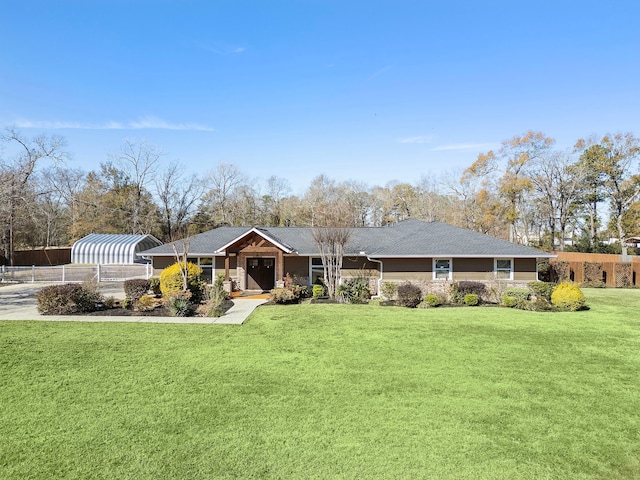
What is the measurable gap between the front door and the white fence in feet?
29.5

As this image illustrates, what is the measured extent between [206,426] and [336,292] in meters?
12.7

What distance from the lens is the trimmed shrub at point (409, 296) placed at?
16234 mm

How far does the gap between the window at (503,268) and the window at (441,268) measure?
221cm

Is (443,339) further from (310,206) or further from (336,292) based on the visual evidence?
(310,206)

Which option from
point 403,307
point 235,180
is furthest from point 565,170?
point 235,180

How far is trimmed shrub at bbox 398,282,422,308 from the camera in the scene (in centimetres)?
1623

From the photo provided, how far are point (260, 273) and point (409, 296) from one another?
8.39m

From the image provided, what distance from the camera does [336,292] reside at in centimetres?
1808

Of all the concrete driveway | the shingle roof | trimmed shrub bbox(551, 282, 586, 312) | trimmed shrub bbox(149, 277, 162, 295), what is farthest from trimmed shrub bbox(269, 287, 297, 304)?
trimmed shrub bbox(551, 282, 586, 312)

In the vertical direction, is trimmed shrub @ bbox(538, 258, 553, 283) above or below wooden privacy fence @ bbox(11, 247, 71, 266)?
below

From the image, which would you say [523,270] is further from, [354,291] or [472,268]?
[354,291]

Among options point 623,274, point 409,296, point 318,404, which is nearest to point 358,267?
point 409,296

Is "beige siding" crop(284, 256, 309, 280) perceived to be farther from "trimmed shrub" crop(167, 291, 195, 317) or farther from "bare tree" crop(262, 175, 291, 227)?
"bare tree" crop(262, 175, 291, 227)

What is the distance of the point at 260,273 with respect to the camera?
21.3 metres
